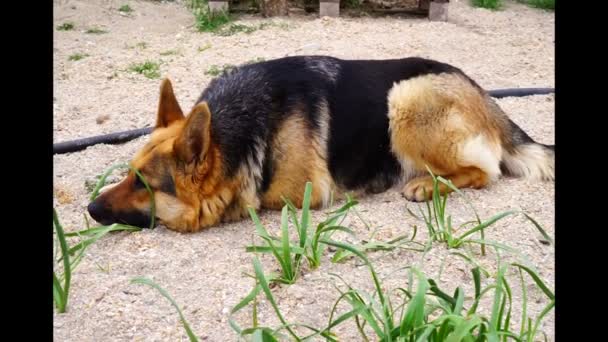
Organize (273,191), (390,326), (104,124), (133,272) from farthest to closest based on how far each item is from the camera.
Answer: (104,124) → (273,191) → (133,272) → (390,326)

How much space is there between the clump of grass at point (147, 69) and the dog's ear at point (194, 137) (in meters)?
3.77

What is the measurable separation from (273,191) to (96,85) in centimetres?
380

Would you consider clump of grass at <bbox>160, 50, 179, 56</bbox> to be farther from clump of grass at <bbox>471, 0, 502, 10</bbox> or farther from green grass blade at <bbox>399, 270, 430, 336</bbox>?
clump of grass at <bbox>471, 0, 502, 10</bbox>

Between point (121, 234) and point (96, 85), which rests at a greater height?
point (96, 85)

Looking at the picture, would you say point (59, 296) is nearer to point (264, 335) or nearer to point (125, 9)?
point (264, 335)

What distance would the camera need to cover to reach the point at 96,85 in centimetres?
687

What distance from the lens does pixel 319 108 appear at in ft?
13.6

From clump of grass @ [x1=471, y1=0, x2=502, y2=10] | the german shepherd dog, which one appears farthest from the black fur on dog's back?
clump of grass @ [x1=471, y1=0, x2=502, y2=10]

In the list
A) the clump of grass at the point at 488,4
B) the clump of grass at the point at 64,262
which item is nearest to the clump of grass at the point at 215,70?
the clump of grass at the point at 64,262

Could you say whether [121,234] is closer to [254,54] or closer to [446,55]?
[254,54]

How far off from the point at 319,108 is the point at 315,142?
0.25 meters

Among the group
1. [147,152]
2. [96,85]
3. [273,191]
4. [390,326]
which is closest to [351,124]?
[273,191]

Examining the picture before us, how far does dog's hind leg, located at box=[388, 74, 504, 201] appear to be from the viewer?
4.30 meters

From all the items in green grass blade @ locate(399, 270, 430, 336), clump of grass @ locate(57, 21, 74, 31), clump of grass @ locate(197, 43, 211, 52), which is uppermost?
clump of grass @ locate(57, 21, 74, 31)
